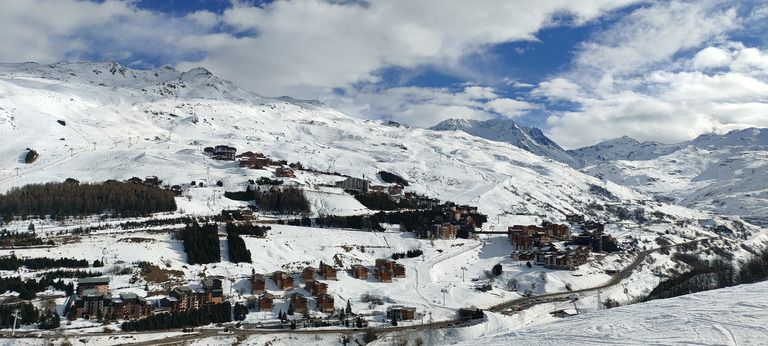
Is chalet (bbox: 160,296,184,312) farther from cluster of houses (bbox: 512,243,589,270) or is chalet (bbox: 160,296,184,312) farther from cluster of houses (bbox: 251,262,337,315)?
cluster of houses (bbox: 512,243,589,270)

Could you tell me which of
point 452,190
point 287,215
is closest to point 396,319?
point 287,215

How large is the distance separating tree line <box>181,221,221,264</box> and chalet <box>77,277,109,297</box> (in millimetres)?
12872

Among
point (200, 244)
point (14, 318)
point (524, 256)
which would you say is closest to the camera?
point (14, 318)

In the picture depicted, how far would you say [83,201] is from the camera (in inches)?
3223

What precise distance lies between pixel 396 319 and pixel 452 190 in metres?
106

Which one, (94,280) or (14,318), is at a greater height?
(94,280)

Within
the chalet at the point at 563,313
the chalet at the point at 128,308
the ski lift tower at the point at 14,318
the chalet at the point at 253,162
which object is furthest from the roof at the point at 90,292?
the chalet at the point at 253,162

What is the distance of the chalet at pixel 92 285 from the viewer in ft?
164

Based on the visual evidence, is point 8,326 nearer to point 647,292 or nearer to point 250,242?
point 250,242

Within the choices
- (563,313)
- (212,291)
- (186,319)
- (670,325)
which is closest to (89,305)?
(186,319)

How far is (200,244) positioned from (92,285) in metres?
16.0

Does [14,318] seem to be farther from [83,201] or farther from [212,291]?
[83,201]

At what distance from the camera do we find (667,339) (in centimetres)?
1457

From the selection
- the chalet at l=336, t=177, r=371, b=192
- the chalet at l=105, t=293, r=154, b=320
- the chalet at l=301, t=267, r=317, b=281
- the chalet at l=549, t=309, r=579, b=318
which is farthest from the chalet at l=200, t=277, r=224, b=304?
the chalet at l=336, t=177, r=371, b=192
